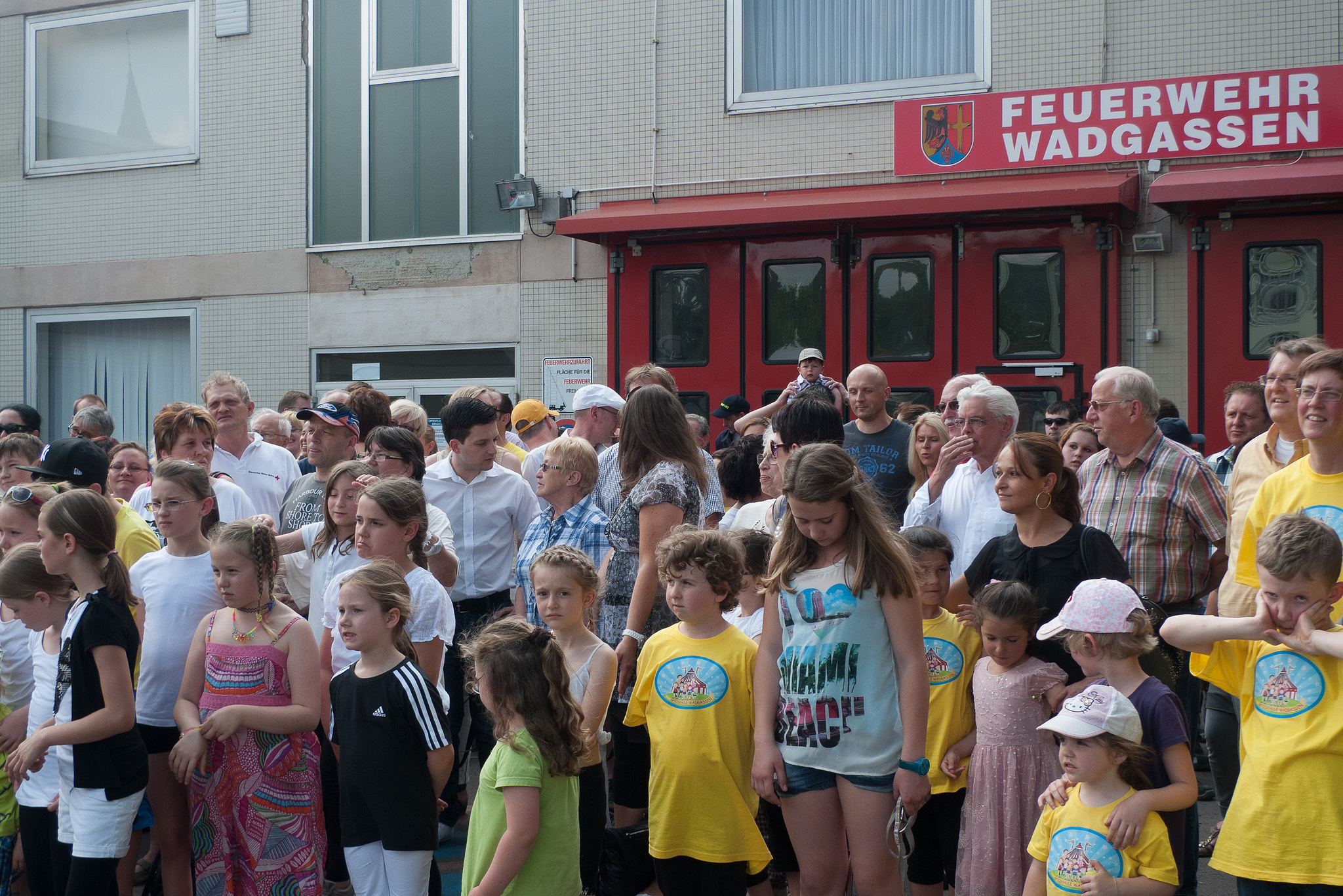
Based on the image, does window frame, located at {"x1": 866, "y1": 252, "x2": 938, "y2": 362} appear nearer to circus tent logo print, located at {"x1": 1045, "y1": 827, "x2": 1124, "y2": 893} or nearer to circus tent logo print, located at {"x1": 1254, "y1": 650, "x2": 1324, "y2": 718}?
circus tent logo print, located at {"x1": 1254, "y1": 650, "x2": 1324, "y2": 718}

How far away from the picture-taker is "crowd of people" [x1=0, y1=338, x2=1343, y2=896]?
10.6 ft

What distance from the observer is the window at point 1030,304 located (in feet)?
32.0

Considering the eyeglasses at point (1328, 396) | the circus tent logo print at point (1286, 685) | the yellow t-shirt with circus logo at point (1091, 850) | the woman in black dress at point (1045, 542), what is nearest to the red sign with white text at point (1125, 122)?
the woman in black dress at point (1045, 542)

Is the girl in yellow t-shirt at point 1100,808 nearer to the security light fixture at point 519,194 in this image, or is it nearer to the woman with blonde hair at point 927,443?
the woman with blonde hair at point 927,443

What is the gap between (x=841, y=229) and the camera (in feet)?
33.5

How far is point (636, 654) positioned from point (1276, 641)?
2.16 meters

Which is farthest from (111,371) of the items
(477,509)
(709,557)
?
(709,557)

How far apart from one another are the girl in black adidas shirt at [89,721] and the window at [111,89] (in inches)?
384

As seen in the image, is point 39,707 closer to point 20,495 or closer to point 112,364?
point 20,495

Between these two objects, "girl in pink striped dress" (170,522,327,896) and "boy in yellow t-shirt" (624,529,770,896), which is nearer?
"boy in yellow t-shirt" (624,529,770,896)

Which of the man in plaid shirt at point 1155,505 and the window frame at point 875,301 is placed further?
the window frame at point 875,301

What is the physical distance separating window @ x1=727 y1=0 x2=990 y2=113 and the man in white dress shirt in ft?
20.5

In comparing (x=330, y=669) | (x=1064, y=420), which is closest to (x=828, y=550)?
(x=330, y=669)

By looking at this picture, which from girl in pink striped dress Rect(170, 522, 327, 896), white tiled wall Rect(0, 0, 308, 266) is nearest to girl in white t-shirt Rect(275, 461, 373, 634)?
girl in pink striped dress Rect(170, 522, 327, 896)
